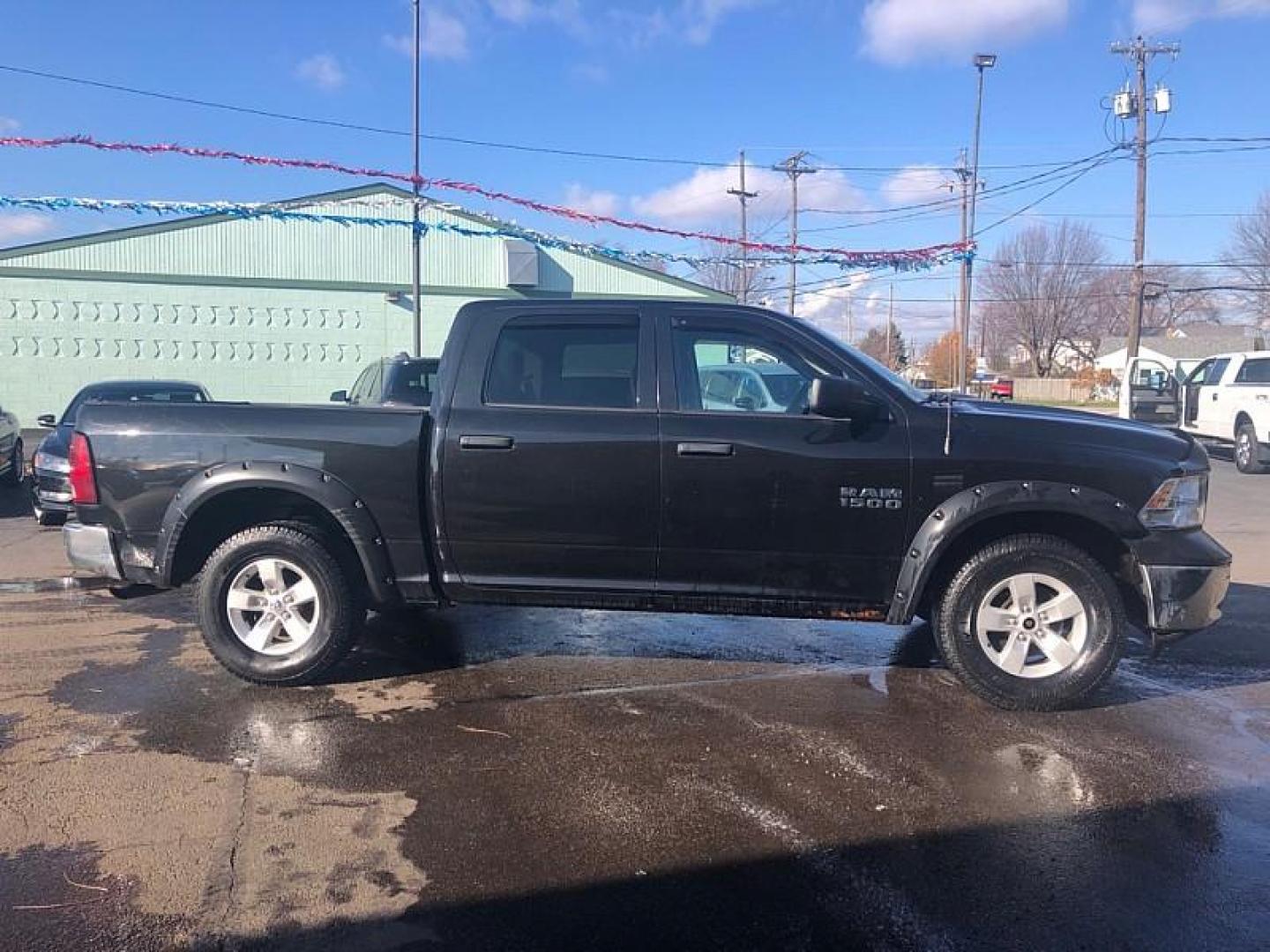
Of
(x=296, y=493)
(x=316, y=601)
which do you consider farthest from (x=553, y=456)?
(x=316, y=601)

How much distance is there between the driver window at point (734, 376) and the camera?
4746mm

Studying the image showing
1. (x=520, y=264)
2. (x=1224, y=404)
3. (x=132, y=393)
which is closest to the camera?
(x=132, y=393)

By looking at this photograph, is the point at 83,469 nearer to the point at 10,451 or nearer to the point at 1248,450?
the point at 10,451

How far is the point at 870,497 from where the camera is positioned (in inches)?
180

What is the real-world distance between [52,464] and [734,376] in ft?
23.0

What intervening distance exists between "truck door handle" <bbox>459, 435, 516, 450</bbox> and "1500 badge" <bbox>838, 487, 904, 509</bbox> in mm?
1630

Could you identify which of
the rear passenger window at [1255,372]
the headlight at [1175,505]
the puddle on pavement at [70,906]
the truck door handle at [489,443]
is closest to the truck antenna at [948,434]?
the headlight at [1175,505]

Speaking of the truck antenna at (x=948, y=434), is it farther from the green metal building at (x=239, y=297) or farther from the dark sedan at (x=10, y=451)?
the green metal building at (x=239, y=297)

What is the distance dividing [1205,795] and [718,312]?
9.83ft

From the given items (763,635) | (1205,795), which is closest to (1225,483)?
(763,635)

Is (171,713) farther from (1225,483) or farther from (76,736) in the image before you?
(1225,483)

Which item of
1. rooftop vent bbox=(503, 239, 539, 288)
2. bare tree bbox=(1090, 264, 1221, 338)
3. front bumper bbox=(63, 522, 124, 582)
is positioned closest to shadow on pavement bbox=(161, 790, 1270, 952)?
front bumper bbox=(63, 522, 124, 582)

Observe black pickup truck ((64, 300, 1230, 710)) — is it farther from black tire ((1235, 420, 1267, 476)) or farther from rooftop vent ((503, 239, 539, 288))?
rooftop vent ((503, 239, 539, 288))

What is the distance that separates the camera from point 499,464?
4730 millimetres
